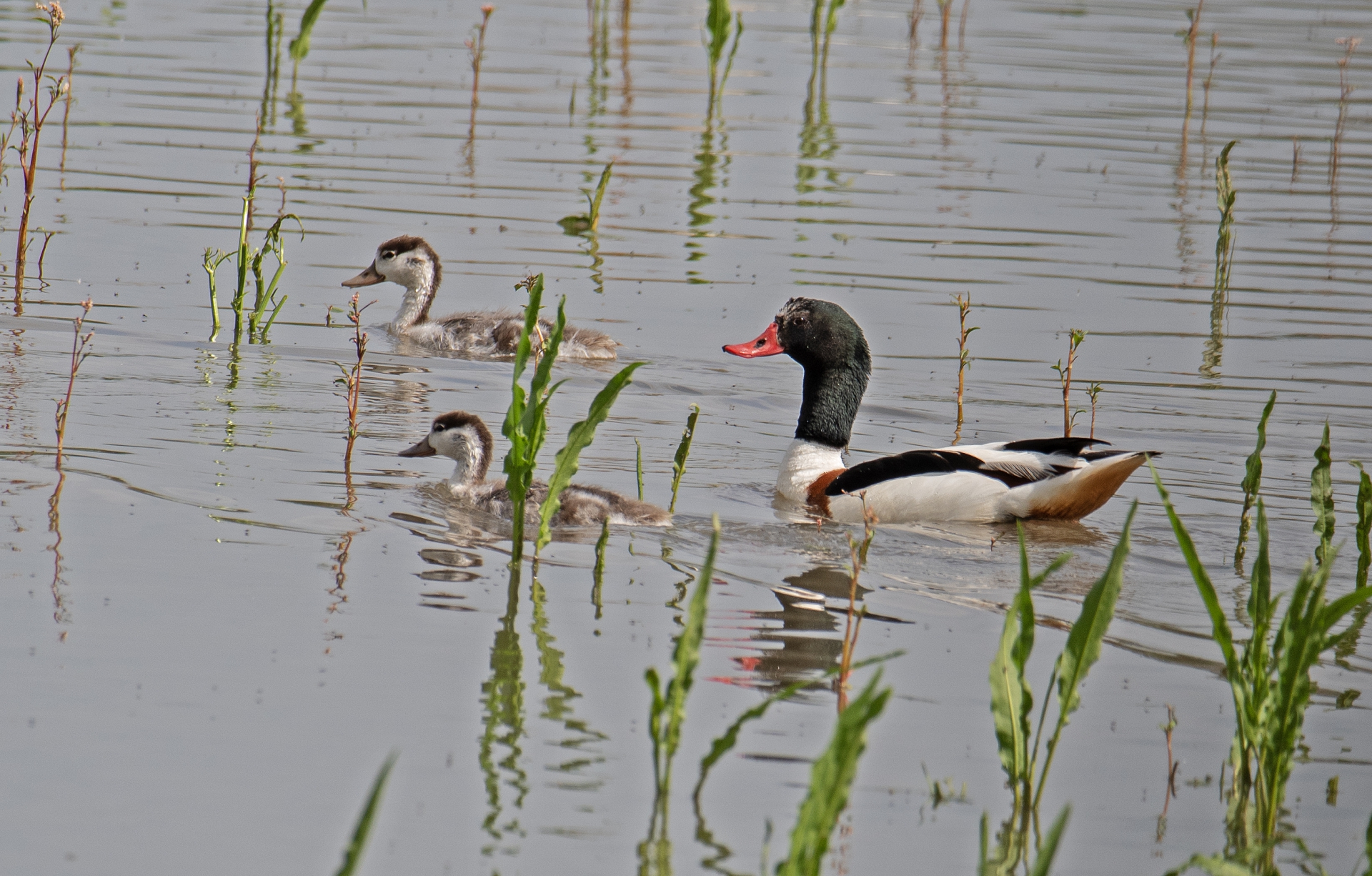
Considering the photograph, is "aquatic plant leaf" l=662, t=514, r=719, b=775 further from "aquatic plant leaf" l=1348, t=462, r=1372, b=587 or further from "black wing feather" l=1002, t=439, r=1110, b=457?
"black wing feather" l=1002, t=439, r=1110, b=457

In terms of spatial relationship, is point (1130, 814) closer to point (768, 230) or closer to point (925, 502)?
point (925, 502)

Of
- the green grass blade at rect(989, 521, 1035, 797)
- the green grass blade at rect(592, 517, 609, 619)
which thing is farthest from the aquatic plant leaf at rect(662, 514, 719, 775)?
the green grass blade at rect(592, 517, 609, 619)

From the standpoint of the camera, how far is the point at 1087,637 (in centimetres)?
419

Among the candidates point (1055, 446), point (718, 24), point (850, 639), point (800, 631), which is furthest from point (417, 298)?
point (718, 24)

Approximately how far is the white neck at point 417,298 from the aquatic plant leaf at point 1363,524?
23.8 ft

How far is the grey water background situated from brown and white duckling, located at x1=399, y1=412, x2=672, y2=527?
0.52 feet

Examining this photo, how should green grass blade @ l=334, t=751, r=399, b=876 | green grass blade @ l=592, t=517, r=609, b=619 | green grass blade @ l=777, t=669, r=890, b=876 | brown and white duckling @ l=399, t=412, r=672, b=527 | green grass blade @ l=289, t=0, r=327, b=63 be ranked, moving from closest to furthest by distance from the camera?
green grass blade @ l=334, t=751, r=399, b=876
green grass blade @ l=777, t=669, r=890, b=876
green grass blade @ l=592, t=517, r=609, b=619
brown and white duckling @ l=399, t=412, r=672, b=527
green grass blade @ l=289, t=0, r=327, b=63

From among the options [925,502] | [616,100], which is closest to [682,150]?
[616,100]

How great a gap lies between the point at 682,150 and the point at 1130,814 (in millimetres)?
13792

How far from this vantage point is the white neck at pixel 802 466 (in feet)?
27.5

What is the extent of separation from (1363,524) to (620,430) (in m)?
4.44

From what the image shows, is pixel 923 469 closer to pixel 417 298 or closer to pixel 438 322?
pixel 438 322

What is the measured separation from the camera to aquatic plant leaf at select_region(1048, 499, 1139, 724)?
4129 millimetres

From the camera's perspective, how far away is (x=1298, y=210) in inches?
624
